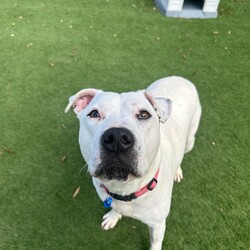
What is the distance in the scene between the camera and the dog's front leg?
2672 mm

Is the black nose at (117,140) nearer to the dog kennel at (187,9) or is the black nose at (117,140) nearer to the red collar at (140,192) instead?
the red collar at (140,192)

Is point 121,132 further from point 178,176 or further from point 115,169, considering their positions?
point 178,176

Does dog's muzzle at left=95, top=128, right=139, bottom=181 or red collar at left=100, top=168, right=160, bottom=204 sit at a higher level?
dog's muzzle at left=95, top=128, right=139, bottom=181

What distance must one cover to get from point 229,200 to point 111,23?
429 centimetres

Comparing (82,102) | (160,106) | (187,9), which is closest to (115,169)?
(160,106)

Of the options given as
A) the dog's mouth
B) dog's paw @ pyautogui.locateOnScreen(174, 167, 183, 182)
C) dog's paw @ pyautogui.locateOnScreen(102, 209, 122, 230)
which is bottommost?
dog's paw @ pyautogui.locateOnScreen(102, 209, 122, 230)

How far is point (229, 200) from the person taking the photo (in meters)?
3.48

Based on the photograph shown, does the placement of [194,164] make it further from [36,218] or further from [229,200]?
[36,218]

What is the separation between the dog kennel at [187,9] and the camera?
6.44 m

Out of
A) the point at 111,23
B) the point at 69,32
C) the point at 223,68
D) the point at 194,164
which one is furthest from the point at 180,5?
the point at 194,164

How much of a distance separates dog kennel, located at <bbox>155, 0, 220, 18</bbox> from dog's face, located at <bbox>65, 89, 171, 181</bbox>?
464cm

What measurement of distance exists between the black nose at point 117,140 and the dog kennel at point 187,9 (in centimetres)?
523

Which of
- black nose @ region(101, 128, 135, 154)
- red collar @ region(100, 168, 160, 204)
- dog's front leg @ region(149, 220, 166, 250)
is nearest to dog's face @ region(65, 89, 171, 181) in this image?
black nose @ region(101, 128, 135, 154)

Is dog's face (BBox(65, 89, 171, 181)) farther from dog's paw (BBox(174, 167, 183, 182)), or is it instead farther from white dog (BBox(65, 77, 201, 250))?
dog's paw (BBox(174, 167, 183, 182))
